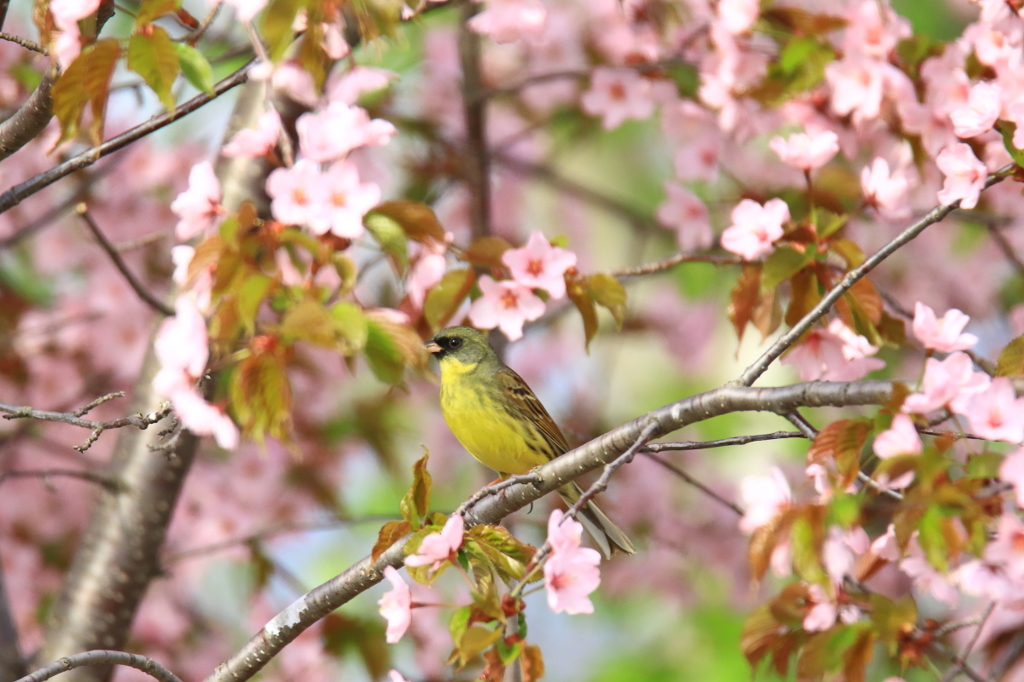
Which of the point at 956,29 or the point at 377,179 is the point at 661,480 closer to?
the point at 377,179

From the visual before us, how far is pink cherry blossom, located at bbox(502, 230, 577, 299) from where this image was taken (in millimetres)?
3074

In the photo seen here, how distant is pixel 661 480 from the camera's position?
6543mm

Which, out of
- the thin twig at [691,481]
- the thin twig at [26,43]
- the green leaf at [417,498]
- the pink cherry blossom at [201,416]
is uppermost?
the thin twig at [26,43]

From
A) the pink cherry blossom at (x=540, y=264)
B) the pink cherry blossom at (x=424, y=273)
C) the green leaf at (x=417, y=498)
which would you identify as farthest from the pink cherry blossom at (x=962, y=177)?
the green leaf at (x=417, y=498)

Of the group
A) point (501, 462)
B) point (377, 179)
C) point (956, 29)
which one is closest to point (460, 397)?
point (501, 462)

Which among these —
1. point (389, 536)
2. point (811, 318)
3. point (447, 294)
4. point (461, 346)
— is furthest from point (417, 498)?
point (461, 346)

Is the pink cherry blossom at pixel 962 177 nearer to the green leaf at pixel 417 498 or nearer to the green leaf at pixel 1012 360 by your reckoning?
the green leaf at pixel 1012 360

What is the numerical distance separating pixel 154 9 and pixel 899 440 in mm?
1964

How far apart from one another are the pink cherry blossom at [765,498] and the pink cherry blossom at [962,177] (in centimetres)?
94

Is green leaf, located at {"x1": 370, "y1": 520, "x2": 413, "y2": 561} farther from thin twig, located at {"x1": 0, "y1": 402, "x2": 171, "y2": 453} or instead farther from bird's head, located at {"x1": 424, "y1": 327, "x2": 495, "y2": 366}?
bird's head, located at {"x1": 424, "y1": 327, "x2": 495, "y2": 366}

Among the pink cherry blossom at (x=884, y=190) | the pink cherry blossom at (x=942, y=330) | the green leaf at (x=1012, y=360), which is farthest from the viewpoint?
the pink cherry blossom at (x=884, y=190)

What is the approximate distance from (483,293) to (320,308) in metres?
1.12

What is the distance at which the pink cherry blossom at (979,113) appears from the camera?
280cm

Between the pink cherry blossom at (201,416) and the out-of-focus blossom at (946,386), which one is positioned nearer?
the out-of-focus blossom at (946,386)
